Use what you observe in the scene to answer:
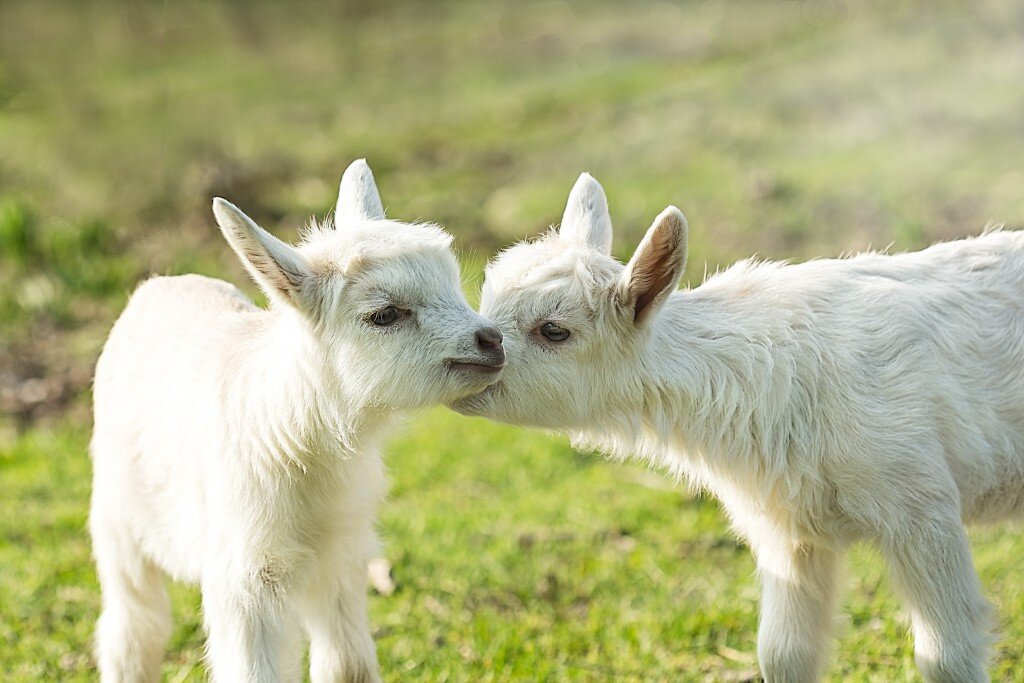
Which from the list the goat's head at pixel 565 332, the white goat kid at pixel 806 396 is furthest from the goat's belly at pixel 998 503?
the goat's head at pixel 565 332

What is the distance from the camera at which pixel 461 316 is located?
424 centimetres

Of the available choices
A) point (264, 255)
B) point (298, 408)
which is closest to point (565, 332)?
point (298, 408)

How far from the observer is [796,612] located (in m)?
4.84

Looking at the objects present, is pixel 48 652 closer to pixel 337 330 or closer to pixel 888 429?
pixel 337 330

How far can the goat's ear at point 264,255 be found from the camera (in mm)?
3967

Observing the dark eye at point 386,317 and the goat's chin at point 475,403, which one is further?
the goat's chin at point 475,403

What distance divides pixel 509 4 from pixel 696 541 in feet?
40.4

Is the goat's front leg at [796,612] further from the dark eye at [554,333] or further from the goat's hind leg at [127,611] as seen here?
the goat's hind leg at [127,611]

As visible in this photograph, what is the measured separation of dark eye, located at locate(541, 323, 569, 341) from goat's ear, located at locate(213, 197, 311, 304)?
0.89 meters

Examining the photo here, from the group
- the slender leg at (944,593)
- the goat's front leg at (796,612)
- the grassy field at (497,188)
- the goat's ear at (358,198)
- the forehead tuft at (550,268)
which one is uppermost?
the goat's ear at (358,198)

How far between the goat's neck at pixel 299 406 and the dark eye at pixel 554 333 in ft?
2.18

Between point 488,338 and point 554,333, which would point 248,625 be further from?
point 554,333

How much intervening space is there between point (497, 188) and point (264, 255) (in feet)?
29.1

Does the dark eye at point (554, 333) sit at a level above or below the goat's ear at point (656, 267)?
below
